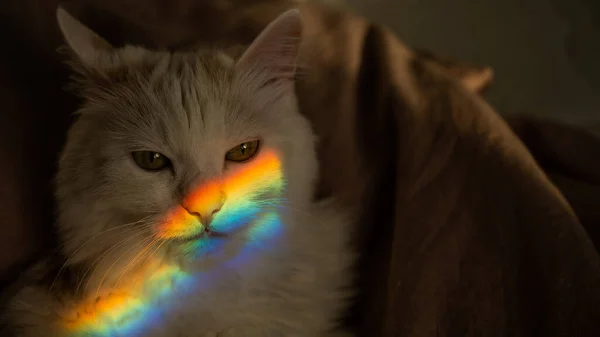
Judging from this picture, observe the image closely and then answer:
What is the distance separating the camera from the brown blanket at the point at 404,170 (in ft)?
2.83

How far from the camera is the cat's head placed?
0.80 m

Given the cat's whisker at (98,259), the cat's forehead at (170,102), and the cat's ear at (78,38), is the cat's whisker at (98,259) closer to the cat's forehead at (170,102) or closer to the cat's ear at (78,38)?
the cat's forehead at (170,102)

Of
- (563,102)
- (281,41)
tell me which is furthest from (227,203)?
(563,102)

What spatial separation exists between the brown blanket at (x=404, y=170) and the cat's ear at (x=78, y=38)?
0.22 m

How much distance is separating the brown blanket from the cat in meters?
0.16

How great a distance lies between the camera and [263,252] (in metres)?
0.90

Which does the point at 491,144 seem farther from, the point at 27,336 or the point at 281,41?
the point at 27,336

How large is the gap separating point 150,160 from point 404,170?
0.48m

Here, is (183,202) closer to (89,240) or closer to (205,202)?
(205,202)

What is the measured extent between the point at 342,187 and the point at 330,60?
29 cm

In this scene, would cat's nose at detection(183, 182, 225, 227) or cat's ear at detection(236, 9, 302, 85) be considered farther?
cat's ear at detection(236, 9, 302, 85)

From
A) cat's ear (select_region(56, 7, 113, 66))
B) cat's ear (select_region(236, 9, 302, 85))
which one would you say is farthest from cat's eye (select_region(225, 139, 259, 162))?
cat's ear (select_region(56, 7, 113, 66))

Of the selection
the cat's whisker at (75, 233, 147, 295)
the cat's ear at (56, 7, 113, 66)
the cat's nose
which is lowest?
the cat's whisker at (75, 233, 147, 295)

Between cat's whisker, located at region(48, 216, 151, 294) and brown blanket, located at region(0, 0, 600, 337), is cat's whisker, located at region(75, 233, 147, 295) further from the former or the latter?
brown blanket, located at region(0, 0, 600, 337)
